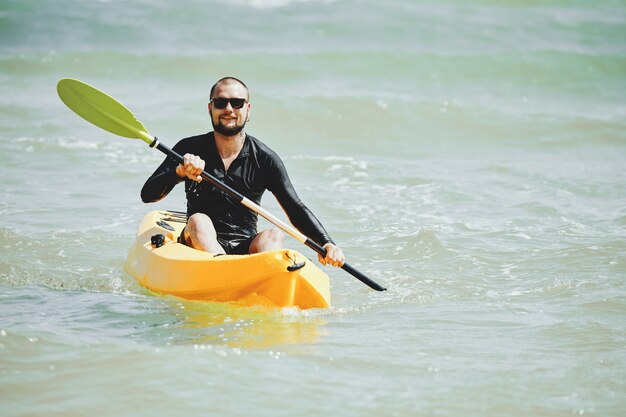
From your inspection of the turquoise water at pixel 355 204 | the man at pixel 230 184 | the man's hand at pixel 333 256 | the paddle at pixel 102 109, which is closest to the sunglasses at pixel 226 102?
the man at pixel 230 184

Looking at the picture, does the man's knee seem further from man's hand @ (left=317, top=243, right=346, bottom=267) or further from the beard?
the beard

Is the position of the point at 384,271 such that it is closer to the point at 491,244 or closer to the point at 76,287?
the point at 491,244

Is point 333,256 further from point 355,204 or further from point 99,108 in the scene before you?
point 355,204

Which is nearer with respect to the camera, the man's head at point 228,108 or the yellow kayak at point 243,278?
the yellow kayak at point 243,278

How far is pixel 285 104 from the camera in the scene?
13.0 metres

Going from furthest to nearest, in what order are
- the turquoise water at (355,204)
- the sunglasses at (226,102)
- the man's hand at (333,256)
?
the sunglasses at (226,102) < the man's hand at (333,256) < the turquoise water at (355,204)

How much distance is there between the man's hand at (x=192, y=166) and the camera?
5.00 metres

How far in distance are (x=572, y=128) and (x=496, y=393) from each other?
937 cm

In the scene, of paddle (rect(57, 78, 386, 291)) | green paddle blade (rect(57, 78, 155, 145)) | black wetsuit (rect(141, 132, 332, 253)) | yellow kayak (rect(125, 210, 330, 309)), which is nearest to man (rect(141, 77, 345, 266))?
black wetsuit (rect(141, 132, 332, 253))

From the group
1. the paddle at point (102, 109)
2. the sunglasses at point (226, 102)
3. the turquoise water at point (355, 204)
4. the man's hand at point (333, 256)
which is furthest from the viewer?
the paddle at point (102, 109)

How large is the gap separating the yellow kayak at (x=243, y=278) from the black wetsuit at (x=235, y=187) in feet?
0.92

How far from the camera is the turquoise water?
4016 millimetres

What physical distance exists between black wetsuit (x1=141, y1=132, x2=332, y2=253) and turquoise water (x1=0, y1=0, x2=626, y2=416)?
54 cm

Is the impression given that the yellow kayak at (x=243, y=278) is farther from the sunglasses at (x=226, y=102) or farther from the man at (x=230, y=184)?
the sunglasses at (x=226, y=102)
